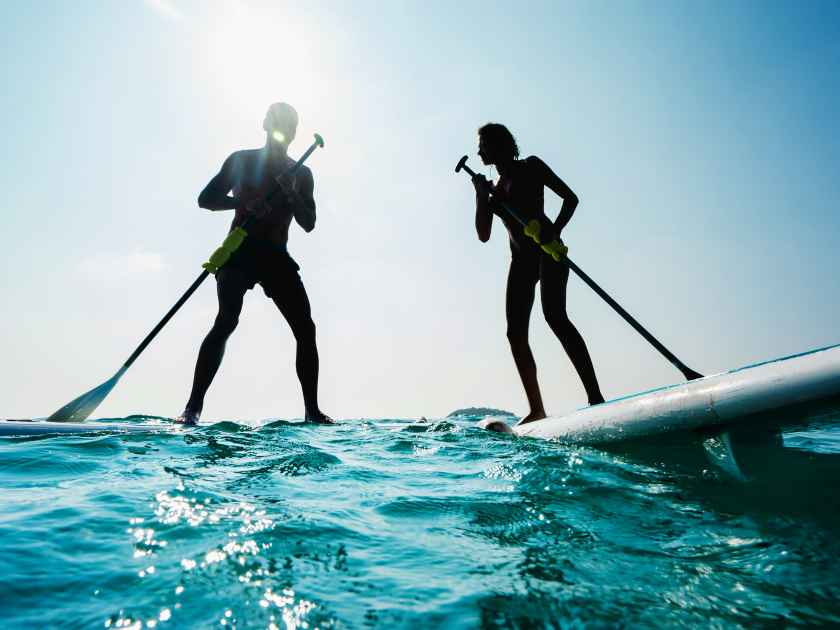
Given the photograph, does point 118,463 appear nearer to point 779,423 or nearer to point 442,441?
point 442,441

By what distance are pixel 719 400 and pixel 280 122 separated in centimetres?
428

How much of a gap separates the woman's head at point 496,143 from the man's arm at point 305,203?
1.67 meters

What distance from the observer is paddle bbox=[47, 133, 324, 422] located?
14.5 ft

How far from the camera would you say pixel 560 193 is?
4457 millimetres

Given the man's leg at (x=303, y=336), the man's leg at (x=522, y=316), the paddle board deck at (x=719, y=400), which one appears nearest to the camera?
the paddle board deck at (x=719, y=400)

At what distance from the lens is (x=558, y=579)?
138 cm

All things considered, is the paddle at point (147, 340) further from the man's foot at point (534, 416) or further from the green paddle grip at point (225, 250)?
the man's foot at point (534, 416)

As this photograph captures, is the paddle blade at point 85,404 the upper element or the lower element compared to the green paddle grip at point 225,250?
lower

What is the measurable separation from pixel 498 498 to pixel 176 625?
1286mm

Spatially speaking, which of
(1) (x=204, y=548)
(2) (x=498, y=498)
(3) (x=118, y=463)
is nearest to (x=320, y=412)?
(3) (x=118, y=463)

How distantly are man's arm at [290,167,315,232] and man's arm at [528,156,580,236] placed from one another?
2.13 meters

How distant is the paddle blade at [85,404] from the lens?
4.36 m

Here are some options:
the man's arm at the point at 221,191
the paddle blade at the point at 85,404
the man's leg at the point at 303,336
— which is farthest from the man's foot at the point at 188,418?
the man's arm at the point at 221,191

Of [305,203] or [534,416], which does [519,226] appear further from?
[305,203]
